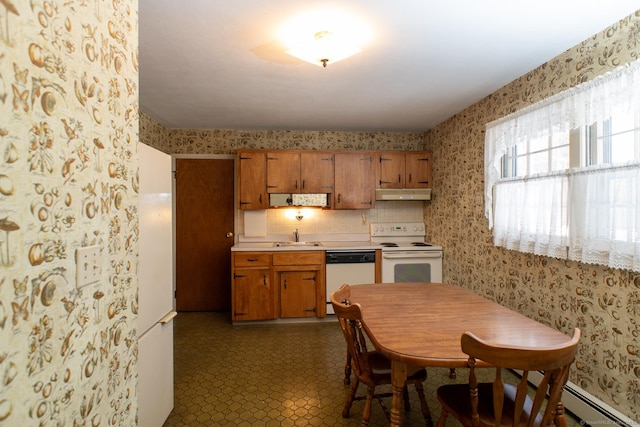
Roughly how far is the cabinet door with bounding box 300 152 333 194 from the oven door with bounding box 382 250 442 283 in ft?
3.79

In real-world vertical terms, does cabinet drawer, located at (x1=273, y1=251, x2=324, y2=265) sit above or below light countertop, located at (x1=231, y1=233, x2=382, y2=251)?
below

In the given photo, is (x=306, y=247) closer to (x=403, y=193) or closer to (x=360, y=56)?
(x=403, y=193)

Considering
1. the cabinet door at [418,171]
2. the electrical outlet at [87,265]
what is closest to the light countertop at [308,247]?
the cabinet door at [418,171]

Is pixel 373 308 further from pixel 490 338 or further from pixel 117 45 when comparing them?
pixel 117 45

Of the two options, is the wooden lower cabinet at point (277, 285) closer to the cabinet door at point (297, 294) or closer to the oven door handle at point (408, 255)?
the cabinet door at point (297, 294)

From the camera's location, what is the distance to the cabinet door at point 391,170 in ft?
14.8

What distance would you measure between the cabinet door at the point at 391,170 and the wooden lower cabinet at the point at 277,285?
1.31 m

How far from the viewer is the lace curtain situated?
6.27 feet

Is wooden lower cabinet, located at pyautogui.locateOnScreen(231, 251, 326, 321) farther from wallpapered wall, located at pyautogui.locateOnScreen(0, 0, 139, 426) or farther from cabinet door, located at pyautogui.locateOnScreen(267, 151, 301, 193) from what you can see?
wallpapered wall, located at pyautogui.locateOnScreen(0, 0, 139, 426)

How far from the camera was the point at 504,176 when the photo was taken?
10.2 feet

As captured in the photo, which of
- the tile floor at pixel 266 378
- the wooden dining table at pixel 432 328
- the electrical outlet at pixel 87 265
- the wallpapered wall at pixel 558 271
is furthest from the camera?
the tile floor at pixel 266 378

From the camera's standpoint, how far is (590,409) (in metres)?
2.13

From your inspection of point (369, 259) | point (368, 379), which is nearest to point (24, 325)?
point (368, 379)

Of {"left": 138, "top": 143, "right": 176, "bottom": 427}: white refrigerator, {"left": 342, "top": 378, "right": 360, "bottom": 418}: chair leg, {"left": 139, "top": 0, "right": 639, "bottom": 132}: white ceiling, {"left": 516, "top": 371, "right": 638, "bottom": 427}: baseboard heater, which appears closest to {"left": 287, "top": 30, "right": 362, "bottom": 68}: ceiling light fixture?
{"left": 139, "top": 0, "right": 639, "bottom": 132}: white ceiling
